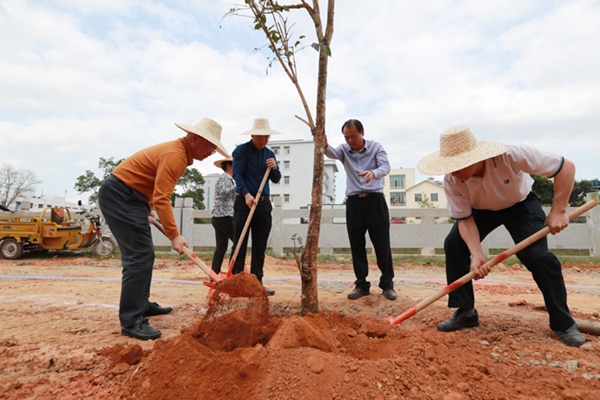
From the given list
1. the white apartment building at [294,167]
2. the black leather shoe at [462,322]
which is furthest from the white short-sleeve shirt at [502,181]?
the white apartment building at [294,167]

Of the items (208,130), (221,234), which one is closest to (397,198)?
(221,234)

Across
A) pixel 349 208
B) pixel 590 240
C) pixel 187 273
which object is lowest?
pixel 187 273

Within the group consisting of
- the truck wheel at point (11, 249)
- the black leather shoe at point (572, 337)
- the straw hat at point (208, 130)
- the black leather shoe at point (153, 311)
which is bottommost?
the black leather shoe at point (153, 311)

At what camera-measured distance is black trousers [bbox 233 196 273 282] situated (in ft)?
12.6

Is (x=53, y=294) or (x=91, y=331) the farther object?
(x=53, y=294)

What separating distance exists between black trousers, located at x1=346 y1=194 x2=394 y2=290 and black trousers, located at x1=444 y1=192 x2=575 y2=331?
2.63ft

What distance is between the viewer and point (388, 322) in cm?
272

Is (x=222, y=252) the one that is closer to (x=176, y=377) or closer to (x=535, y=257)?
(x=176, y=377)

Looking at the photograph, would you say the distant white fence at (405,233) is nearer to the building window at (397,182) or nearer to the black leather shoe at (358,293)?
the black leather shoe at (358,293)

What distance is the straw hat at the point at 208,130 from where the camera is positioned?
284cm

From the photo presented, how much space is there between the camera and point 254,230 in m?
3.94

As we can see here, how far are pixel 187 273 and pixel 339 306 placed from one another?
4.02 meters

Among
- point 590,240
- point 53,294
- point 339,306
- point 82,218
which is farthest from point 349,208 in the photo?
point 82,218

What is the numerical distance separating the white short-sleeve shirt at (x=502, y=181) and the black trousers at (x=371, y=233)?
93 cm
